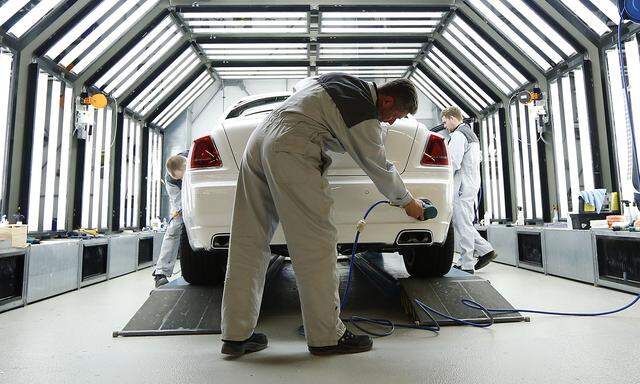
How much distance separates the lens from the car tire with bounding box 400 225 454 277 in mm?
2621

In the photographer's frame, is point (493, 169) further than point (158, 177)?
No

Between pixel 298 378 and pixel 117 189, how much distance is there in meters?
6.23

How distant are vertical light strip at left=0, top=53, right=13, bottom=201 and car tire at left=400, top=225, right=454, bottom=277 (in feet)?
12.8

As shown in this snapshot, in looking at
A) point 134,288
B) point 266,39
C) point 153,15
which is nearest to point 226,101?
point 266,39

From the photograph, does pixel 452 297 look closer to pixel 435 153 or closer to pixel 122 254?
pixel 435 153

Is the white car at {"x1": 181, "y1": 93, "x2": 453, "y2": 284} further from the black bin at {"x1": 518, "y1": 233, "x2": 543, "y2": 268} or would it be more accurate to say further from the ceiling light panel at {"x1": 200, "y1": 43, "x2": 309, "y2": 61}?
the ceiling light panel at {"x1": 200, "y1": 43, "x2": 309, "y2": 61}

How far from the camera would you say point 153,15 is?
17.5 feet

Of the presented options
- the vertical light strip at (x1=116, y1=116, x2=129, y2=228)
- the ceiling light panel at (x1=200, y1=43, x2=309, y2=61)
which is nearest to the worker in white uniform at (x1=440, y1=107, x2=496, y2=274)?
the ceiling light panel at (x1=200, y1=43, x2=309, y2=61)

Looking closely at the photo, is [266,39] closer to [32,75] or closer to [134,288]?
[32,75]


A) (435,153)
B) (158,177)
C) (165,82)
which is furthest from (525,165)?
(158,177)

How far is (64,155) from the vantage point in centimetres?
504

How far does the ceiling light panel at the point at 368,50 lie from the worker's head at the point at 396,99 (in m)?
5.55

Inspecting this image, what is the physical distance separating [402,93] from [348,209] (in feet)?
1.95

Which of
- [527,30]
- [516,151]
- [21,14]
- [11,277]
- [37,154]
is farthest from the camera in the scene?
[516,151]
